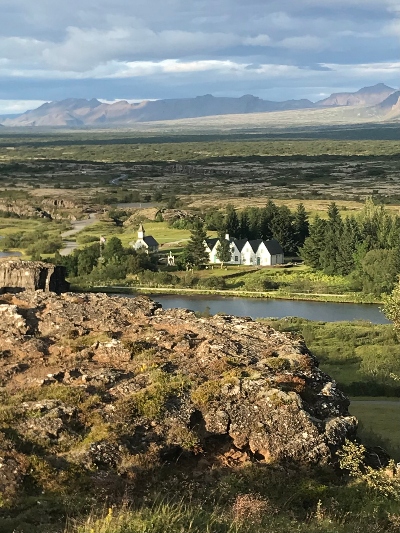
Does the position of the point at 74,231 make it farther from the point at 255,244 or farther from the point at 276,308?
the point at 276,308

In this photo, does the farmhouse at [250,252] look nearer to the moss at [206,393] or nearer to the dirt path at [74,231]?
the dirt path at [74,231]

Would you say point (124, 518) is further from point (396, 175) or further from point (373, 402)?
point (396, 175)

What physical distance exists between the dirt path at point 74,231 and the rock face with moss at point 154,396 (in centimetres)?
5775

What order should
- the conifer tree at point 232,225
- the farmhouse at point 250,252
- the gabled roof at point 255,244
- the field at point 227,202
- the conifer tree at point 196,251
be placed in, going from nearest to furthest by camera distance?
1. the field at point 227,202
2. the conifer tree at point 196,251
3. the farmhouse at point 250,252
4. the gabled roof at point 255,244
5. the conifer tree at point 232,225

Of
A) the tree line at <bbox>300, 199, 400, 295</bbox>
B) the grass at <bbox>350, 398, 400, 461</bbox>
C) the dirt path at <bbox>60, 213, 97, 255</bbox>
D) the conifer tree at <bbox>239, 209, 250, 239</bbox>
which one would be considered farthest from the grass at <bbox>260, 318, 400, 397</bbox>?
the dirt path at <bbox>60, 213, 97, 255</bbox>

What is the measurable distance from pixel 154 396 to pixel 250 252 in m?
58.3

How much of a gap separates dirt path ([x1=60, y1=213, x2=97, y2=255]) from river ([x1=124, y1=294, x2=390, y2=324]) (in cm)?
1780

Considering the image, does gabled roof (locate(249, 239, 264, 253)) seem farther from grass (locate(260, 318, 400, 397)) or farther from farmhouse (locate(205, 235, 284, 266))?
grass (locate(260, 318, 400, 397))

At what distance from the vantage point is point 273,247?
71.2m

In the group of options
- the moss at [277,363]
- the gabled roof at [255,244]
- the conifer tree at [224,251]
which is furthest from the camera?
the gabled roof at [255,244]

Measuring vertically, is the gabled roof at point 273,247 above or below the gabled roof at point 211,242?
below

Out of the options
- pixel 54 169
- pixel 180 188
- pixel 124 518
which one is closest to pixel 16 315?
pixel 124 518

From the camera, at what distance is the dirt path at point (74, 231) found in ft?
245

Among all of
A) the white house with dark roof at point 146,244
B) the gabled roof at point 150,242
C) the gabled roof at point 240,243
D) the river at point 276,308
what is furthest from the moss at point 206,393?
the gabled roof at point 150,242
